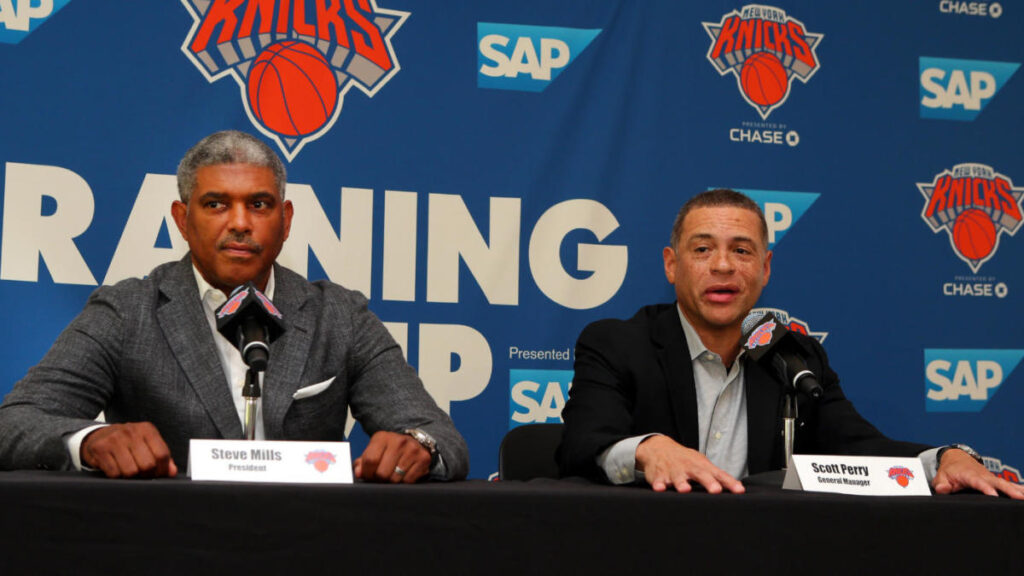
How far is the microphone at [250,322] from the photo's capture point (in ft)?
5.16

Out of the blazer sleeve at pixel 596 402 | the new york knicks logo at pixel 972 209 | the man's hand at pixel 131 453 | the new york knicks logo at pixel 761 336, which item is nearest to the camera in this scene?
the man's hand at pixel 131 453

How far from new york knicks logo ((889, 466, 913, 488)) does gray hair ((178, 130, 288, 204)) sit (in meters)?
1.53

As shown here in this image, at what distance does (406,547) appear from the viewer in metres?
1.26

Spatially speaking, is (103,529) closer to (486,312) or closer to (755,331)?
(755,331)

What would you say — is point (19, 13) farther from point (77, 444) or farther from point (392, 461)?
point (392, 461)

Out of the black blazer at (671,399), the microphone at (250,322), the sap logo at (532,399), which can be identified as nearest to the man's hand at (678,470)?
the black blazer at (671,399)

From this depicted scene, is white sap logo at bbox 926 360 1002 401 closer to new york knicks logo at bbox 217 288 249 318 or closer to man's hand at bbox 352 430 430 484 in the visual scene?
man's hand at bbox 352 430 430 484

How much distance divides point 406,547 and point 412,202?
2211 millimetres

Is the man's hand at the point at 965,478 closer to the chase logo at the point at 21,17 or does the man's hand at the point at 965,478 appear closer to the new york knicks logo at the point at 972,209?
the new york knicks logo at the point at 972,209

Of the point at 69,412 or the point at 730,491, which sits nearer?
the point at 730,491

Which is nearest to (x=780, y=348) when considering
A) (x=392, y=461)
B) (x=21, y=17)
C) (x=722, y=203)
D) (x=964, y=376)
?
(x=722, y=203)

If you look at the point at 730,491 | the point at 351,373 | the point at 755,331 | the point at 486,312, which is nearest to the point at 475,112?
the point at 486,312

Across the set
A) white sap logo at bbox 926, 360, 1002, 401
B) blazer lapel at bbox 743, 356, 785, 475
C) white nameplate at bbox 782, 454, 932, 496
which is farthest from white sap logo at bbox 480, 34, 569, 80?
white nameplate at bbox 782, 454, 932, 496

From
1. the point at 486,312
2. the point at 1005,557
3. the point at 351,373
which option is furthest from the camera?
the point at 486,312
